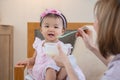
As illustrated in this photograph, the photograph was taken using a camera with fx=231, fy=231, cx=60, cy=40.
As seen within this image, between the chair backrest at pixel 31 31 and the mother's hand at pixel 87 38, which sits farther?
the chair backrest at pixel 31 31

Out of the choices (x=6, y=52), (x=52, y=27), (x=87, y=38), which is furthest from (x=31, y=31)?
(x=87, y=38)

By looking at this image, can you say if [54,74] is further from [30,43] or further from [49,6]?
[49,6]

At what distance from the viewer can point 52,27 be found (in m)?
1.46

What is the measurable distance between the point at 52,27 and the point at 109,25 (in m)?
0.80

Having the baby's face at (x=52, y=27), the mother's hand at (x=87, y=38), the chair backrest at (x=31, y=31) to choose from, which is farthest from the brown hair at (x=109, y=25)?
the chair backrest at (x=31, y=31)

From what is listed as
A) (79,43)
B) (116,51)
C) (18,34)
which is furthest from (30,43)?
(116,51)

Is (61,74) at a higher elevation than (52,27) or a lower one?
lower

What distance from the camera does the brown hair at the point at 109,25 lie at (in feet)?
2.24

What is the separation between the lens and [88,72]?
180 cm

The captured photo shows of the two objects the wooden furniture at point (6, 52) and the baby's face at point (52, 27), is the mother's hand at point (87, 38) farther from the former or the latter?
the wooden furniture at point (6, 52)

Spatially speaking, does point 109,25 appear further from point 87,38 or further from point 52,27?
point 52,27

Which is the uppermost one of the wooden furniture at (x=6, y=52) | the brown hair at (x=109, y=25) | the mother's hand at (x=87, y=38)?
the brown hair at (x=109, y=25)

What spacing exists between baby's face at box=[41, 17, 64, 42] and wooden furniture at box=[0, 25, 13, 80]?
1.11 metres

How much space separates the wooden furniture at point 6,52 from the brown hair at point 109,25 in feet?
6.15
